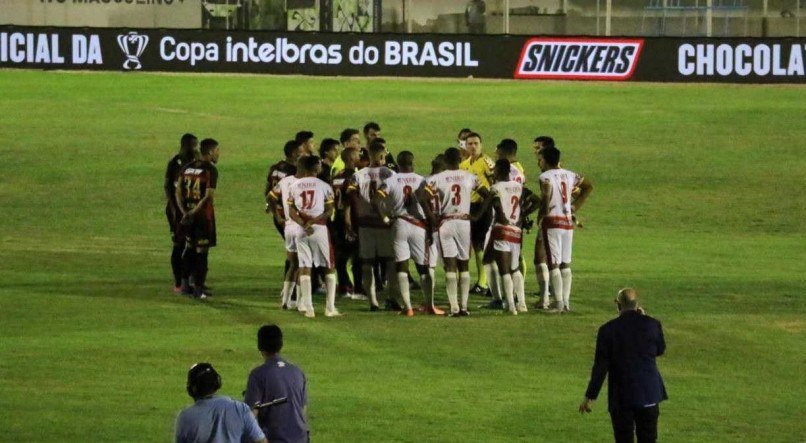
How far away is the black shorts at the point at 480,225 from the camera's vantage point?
65.2 ft

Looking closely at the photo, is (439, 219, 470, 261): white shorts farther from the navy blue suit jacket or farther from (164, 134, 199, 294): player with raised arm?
the navy blue suit jacket

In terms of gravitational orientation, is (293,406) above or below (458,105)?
below

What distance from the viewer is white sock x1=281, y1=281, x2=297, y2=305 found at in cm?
1966

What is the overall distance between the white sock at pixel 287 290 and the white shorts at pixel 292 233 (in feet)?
2.44

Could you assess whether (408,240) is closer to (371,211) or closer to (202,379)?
(371,211)

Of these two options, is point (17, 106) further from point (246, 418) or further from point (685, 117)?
point (246, 418)

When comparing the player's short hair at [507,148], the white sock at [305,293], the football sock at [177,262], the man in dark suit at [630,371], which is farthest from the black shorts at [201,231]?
the man in dark suit at [630,371]

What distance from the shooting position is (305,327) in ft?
61.4

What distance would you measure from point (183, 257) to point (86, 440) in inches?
283

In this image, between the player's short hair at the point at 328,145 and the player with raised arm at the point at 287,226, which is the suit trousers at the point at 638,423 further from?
the player's short hair at the point at 328,145

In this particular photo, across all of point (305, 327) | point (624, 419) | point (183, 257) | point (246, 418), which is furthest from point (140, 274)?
point (246, 418)

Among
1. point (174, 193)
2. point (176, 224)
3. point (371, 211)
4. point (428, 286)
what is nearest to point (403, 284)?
point (428, 286)

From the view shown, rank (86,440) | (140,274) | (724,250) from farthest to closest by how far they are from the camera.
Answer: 1. (724,250)
2. (140,274)
3. (86,440)

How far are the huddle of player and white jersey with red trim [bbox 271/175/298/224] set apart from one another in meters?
0.01
